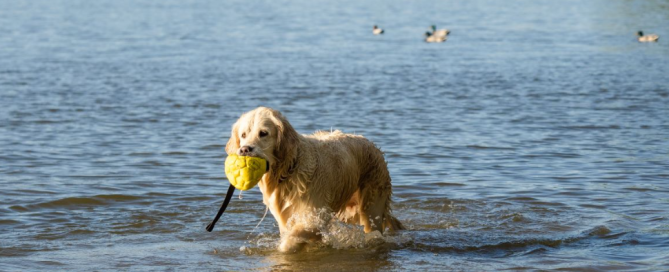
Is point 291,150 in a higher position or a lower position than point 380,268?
higher

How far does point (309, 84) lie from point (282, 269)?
13.2 meters

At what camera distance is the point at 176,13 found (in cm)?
4425

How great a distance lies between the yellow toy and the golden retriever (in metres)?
0.06

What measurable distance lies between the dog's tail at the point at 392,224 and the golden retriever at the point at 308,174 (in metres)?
0.21

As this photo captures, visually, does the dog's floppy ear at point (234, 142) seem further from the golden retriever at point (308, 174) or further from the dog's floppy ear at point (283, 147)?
the dog's floppy ear at point (283, 147)

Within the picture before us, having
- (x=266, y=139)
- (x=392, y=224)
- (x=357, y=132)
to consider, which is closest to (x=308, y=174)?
(x=266, y=139)

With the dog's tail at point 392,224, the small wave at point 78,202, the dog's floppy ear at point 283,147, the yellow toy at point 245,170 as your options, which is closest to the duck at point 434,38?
the small wave at point 78,202

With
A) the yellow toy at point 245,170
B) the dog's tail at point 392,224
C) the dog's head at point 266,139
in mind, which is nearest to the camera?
the yellow toy at point 245,170

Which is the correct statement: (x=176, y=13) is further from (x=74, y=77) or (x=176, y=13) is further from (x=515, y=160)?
(x=515, y=160)

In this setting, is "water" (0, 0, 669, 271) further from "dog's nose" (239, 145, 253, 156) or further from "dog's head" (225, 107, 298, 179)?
"dog's nose" (239, 145, 253, 156)

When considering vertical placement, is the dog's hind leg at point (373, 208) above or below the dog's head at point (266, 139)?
below

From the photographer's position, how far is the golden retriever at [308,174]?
23.8 ft

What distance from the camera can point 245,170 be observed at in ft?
23.0

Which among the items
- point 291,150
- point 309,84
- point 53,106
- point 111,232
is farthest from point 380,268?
point 309,84
